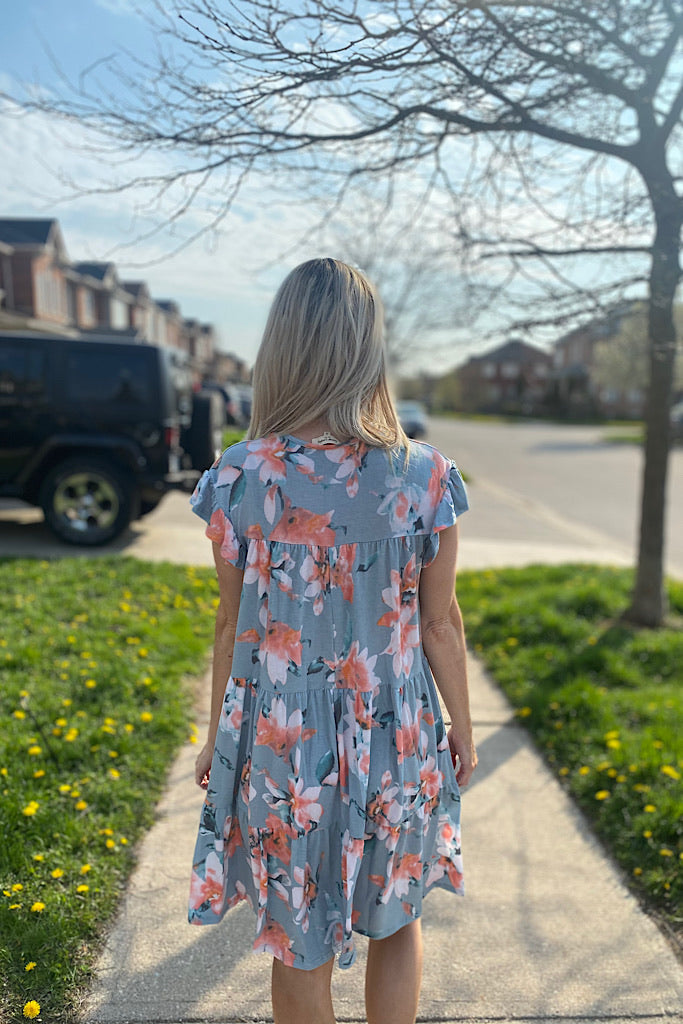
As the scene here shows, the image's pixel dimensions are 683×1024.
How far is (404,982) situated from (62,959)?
3.45 feet

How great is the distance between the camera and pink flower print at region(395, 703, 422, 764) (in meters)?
1.59

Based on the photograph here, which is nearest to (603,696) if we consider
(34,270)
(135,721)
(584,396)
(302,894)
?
(135,721)

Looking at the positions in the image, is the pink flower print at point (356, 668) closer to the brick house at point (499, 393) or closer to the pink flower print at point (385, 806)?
the pink flower print at point (385, 806)

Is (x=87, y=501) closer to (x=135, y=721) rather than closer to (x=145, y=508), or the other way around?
(x=145, y=508)

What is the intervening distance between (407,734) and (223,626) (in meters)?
0.47

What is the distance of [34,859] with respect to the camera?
8.04 feet

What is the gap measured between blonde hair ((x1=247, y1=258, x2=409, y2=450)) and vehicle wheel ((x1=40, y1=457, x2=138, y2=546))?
576 cm

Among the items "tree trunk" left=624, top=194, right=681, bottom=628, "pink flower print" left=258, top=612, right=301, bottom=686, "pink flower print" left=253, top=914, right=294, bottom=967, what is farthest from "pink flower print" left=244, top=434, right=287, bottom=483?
"tree trunk" left=624, top=194, right=681, bottom=628

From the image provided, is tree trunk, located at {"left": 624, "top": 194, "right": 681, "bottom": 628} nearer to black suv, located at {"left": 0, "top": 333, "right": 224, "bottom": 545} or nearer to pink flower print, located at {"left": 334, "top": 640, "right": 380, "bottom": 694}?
black suv, located at {"left": 0, "top": 333, "right": 224, "bottom": 545}

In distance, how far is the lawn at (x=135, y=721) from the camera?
7.64 feet

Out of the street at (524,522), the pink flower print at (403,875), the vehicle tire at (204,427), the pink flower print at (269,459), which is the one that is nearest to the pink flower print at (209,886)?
the pink flower print at (403,875)

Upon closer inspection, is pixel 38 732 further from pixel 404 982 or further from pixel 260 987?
pixel 404 982

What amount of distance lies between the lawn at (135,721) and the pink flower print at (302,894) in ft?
2.94

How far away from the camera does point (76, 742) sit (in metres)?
3.18
